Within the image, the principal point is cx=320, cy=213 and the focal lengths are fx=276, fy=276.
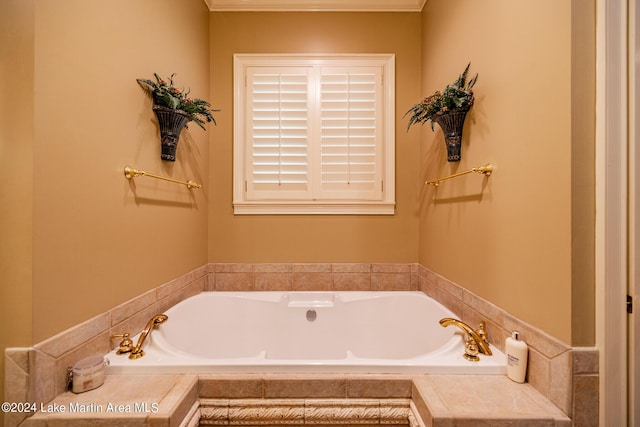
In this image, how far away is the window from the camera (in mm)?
2105

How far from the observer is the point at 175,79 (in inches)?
64.7

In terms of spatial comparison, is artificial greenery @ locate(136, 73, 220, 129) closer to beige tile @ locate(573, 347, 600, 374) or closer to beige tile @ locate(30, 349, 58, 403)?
beige tile @ locate(30, 349, 58, 403)

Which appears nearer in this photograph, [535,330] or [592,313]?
[592,313]

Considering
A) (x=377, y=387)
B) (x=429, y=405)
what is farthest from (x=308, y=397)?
(x=429, y=405)

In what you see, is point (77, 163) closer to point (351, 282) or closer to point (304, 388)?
point (304, 388)

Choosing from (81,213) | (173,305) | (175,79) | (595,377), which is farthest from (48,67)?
(595,377)

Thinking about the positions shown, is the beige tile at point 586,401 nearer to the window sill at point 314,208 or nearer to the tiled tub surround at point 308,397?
the tiled tub surround at point 308,397

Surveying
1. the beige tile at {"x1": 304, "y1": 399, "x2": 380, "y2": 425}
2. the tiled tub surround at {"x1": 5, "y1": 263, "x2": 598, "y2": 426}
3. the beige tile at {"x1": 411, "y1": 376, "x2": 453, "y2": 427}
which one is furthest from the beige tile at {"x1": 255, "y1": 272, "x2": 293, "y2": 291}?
the beige tile at {"x1": 411, "y1": 376, "x2": 453, "y2": 427}

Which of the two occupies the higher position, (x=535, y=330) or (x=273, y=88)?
(x=273, y=88)

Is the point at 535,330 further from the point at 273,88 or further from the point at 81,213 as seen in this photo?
the point at 273,88

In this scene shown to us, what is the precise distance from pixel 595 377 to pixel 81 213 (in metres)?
1.80

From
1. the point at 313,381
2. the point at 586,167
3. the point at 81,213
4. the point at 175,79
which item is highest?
the point at 175,79

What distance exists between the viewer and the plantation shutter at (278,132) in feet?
6.91

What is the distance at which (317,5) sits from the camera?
2076 mm
